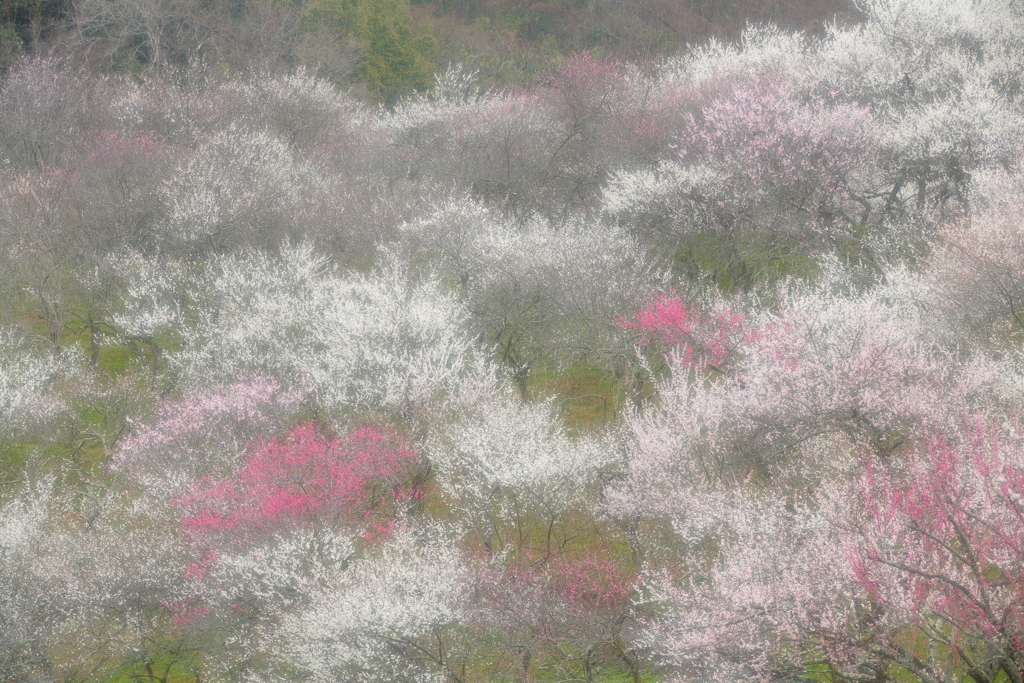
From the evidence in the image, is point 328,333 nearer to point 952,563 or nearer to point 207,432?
point 207,432

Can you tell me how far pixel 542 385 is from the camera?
3406cm

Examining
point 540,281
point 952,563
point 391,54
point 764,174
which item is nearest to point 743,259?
point 764,174

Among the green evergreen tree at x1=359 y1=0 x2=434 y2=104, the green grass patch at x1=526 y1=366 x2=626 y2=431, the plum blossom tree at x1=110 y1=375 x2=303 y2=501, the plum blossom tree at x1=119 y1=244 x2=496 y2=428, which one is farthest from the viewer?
the green evergreen tree at x1=359 y1=0 x2=434 y2=104

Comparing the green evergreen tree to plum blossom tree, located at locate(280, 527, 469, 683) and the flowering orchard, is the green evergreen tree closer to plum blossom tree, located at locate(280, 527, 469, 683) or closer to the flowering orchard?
the flowering orchard

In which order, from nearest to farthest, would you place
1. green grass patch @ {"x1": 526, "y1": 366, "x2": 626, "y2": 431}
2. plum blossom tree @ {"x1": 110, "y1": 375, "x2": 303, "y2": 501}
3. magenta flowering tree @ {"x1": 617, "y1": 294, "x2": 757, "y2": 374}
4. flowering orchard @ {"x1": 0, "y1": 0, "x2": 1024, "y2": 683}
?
1. flowering orchard @ {"x1": 0, "y1": 0, "x2": 1024, "y2": 683}
2. plum blossom tree @ {"x1": 110, "y1": 375, "x2": 303, "y2": 501}
3. magenta flowering tree @ {"x1": 617, "y1": 294, "x2": 757, "y2": 374}
4. green grass patch @ {"x1": 526, "y1": 366, "x2": 626, "y2": 431}

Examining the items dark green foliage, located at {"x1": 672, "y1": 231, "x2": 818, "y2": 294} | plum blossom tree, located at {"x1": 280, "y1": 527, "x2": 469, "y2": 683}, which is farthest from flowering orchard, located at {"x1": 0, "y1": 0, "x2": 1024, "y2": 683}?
dark green foliage, located at {"x1": 672, "y1": 231, "x2": 818, "y2": 294}

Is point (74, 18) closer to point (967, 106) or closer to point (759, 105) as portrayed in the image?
point (759, 105)

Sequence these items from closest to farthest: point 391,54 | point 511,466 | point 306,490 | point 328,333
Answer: point 306,490 → point 511,466 → point 328,333 → point 391,54

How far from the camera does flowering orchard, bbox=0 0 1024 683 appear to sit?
59.5 feet

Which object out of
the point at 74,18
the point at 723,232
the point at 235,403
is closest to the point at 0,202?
the point at 235,403

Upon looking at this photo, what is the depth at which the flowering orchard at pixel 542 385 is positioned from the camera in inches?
714

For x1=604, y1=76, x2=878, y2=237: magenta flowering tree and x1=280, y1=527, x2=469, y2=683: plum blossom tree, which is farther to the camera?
x1=604, y1=76, x2=878, y2=237: magenta flowering tree

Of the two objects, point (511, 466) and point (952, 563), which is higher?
point (952, 563)

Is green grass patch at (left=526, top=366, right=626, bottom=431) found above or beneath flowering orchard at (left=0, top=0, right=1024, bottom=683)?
beneath
